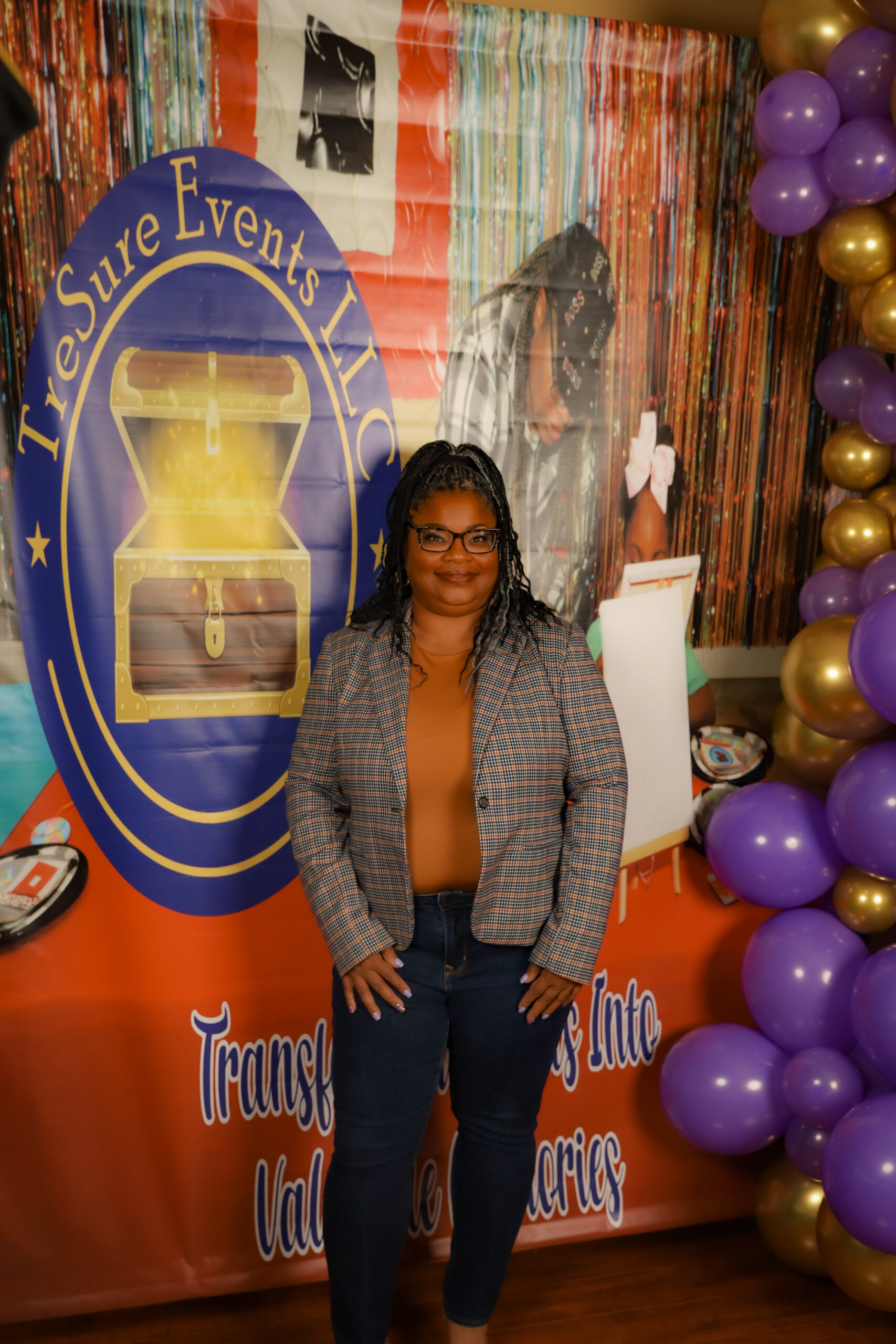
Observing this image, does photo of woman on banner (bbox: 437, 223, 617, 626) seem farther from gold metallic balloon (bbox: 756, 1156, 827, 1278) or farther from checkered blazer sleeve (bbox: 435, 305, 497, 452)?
gold metallic balloon (bbox: 756, 1156, 827, 1278)

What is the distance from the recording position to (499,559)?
66.2 inches

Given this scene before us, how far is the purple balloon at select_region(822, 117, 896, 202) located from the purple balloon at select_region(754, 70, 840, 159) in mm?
35

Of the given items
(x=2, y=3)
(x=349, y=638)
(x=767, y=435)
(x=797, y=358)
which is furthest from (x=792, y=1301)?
(x=2, y=3)

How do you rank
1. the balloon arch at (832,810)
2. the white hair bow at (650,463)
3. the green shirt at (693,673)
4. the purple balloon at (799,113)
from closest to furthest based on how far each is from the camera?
the balloon arch at (832,810)
the purple balloon at (799,113)
the white hair bow at (650,463)
the green shirt at (693,673)

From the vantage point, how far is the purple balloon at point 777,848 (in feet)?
6.31

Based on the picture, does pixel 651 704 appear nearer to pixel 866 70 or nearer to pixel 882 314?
pixel 882 314

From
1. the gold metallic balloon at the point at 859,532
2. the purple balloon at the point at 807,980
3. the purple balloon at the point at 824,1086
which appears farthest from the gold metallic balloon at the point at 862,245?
the purple balloon at the point at 824,1086

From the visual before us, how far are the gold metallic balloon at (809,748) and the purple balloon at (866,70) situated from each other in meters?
1.14

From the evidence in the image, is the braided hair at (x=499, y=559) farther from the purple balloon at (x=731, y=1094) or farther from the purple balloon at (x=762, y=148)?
the purple balloon at (x=731, y=1094)

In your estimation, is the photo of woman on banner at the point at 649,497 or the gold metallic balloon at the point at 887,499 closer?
the gold metallic balloon at the point at 887,499

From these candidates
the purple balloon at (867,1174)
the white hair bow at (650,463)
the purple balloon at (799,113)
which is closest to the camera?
the purple balloon at (867,1174)

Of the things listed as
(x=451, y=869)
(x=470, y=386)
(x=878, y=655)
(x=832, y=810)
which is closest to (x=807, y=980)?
(x=832, y=810)

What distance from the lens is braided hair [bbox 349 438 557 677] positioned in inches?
65.7

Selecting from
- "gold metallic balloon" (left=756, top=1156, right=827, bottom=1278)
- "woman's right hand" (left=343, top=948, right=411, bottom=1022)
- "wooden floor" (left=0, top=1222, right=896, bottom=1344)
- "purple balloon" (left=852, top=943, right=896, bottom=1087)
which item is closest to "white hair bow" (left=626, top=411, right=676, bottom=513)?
"purple balloon" (left=852, top=943, right=896, bottom=1087)
